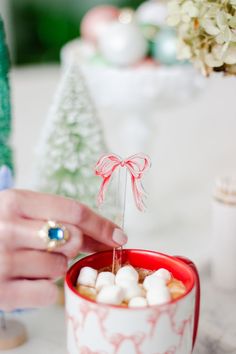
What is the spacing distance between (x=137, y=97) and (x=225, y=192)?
11.1 inches

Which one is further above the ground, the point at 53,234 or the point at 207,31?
the point at 207,31

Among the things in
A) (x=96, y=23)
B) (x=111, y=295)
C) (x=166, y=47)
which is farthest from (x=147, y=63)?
(x=111, y=295)

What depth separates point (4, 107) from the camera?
709mm

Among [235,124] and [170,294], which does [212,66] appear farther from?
[235,124]

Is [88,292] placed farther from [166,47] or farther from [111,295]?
[166,47]

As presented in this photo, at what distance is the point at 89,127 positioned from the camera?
762mm

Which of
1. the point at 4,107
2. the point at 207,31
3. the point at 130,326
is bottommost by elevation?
the point at 130,326

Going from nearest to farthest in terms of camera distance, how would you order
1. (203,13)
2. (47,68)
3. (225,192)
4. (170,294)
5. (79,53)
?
(170,294) → (203,13) → (225,192) → (79,53) → (47,68)

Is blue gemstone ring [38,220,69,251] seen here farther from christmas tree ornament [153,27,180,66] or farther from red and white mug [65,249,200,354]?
christmas tree ornament [153,27,180,66]

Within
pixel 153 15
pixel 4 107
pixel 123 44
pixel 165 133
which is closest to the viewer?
pixel 4 107

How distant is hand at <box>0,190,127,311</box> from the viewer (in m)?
0.53

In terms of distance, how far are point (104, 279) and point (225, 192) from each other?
29 cm

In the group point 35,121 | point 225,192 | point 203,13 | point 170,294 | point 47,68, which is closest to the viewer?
point 170,294

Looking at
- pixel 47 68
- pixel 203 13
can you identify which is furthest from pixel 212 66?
pixel 47 68
